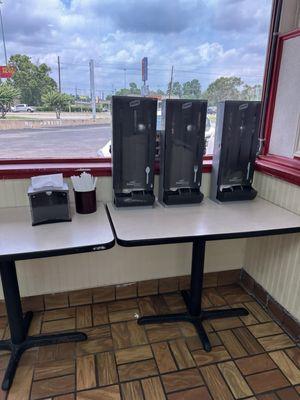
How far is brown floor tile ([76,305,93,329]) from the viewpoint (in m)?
1.89

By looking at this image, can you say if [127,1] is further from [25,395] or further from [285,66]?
[25,395]

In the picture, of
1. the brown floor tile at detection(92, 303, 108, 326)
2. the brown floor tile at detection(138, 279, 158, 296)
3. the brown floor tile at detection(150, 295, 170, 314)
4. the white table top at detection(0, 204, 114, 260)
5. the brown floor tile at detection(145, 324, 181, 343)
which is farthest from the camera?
the brown floor tile at detection(138, 279, 158, 296)

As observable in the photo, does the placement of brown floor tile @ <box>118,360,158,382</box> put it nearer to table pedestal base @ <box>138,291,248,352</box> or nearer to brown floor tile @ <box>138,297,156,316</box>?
table pedestal base @ <box>138,291,248,352</box>

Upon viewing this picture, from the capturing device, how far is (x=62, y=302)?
2.03 m

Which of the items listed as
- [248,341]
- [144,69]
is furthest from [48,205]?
[248,341]

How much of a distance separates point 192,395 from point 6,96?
75.9 inches

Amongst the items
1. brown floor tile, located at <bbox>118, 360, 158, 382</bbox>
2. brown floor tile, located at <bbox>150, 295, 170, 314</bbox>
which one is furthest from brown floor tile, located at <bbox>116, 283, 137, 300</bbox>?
brown floor tile, located at <bbox>118, 360, 158, 382</bbox>

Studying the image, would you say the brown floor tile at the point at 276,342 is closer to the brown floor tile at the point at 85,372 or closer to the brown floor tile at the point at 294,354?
the brown floor tile at the point at 294,354

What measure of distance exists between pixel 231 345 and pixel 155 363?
0.47m

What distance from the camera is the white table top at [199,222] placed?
1.35 meters

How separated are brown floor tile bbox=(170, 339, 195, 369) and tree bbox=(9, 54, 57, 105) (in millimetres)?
1686

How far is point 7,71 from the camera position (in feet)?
5.60

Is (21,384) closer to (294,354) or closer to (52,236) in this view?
(52,236)

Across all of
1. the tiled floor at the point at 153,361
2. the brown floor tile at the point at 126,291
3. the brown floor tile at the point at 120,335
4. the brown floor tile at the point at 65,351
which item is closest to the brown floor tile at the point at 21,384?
the tiled floor at the point at 153,361
